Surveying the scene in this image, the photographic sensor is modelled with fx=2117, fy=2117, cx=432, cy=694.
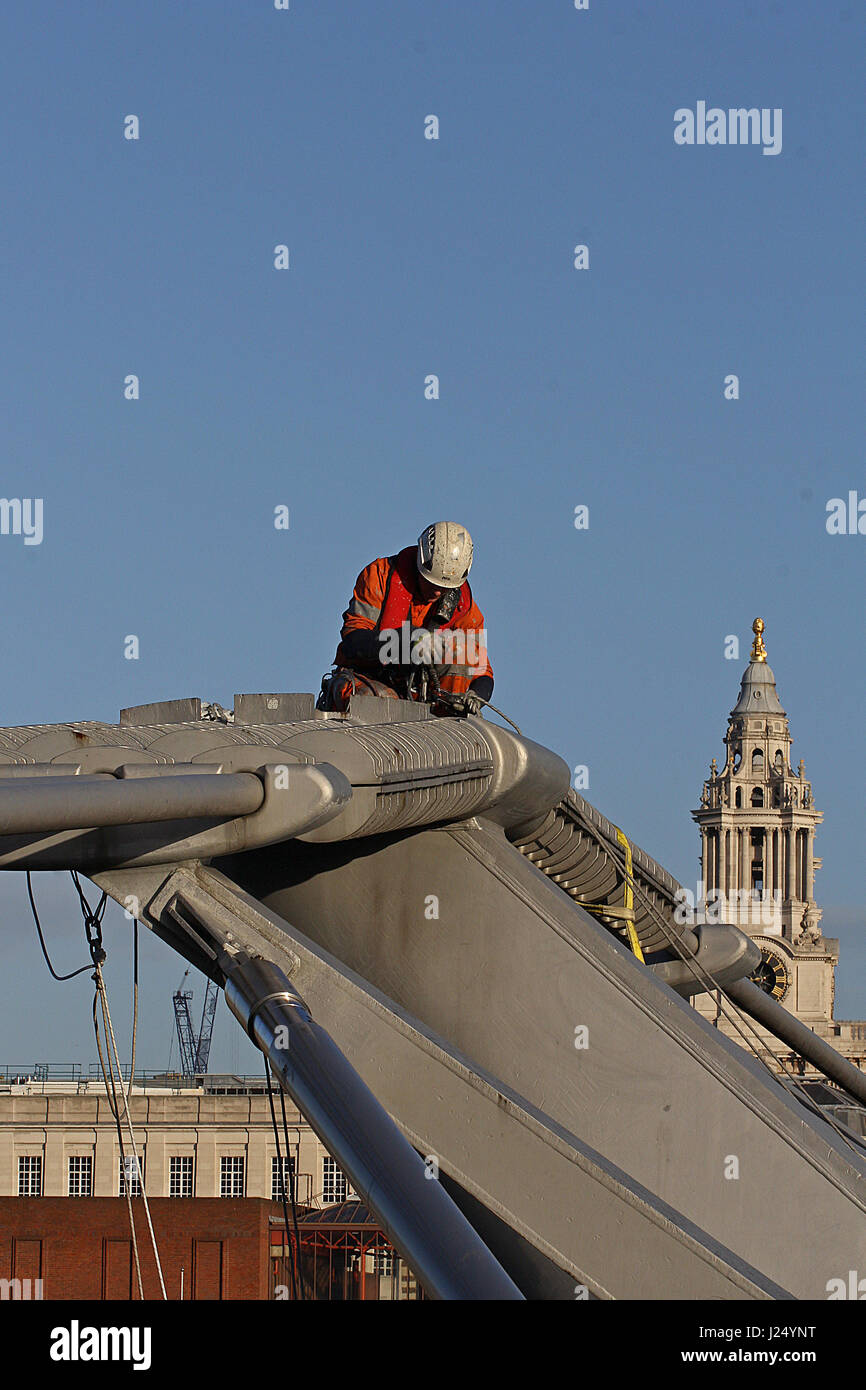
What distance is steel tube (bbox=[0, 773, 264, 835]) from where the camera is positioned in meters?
9.30

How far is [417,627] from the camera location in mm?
16234

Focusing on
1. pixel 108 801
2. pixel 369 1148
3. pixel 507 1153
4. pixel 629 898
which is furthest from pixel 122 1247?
pixel 108 801

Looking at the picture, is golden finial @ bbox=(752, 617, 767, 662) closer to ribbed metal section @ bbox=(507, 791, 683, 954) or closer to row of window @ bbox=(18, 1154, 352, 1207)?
row of window @ bbox=(18, 1154, 352, 1207)

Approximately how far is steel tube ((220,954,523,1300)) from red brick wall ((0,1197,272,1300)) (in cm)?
5446

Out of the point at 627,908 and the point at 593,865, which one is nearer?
the point at 593,865

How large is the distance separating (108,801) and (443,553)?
6565mm

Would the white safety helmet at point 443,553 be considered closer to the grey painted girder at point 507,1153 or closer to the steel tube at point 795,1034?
the grey painted girder at point 507,1153

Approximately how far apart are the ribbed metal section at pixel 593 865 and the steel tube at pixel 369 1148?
555cm

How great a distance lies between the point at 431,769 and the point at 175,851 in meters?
2.43

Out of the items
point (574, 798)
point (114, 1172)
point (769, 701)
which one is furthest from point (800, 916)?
point (574, 798)

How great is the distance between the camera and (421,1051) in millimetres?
13102

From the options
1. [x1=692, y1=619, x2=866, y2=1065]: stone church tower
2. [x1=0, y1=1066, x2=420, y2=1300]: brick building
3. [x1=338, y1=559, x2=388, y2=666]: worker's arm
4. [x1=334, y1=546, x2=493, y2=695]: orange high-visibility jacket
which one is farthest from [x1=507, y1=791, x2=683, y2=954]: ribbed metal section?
[x1=692, y1=619, x2=866, y2=1065]: stone church tower

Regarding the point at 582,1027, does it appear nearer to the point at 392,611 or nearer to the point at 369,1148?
the point at 392,611

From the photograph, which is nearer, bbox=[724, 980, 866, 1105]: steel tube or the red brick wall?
bbox=[724, 980, 866, 1105]: steel tube
